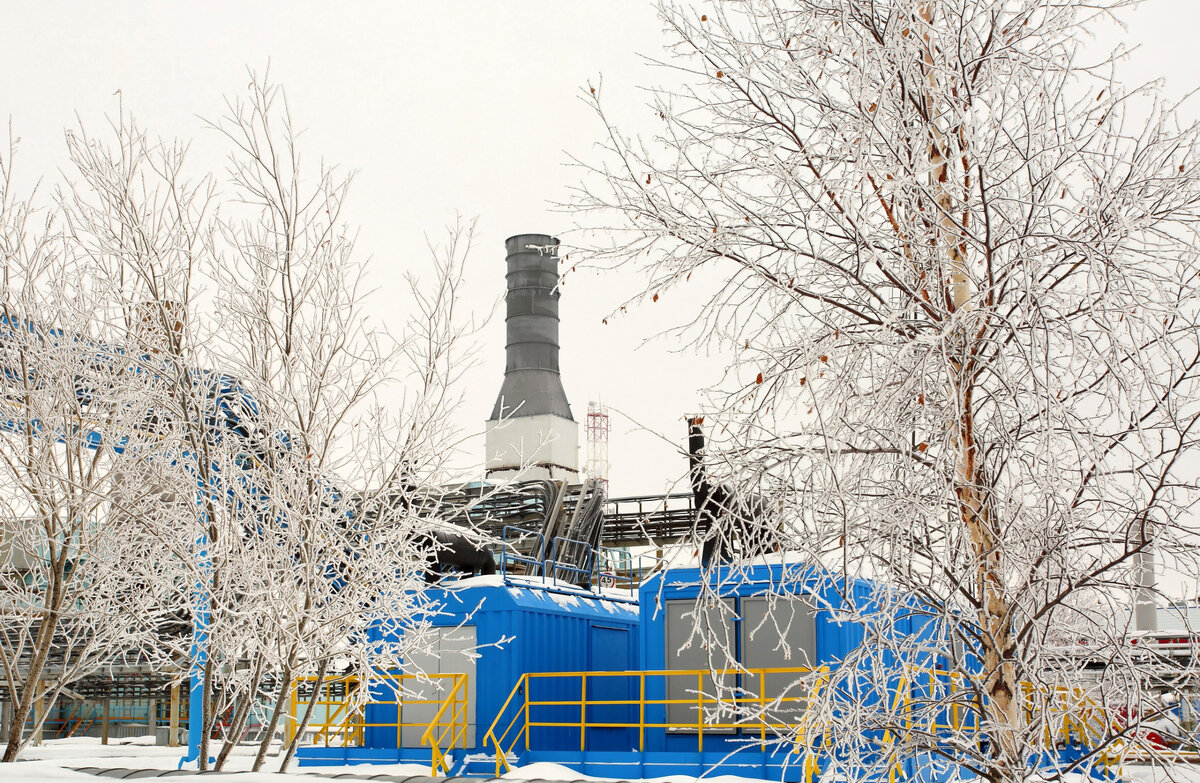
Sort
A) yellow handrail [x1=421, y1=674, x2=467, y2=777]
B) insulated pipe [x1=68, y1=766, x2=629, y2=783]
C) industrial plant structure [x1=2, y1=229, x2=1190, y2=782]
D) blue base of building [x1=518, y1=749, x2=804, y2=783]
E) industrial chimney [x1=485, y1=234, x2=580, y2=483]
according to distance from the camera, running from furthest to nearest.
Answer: industrial chimney [x1=485, y1=234, x2=580, y2=483] → yellow handrail [x1=421, y1=674, x2=467, y2=777] → industrial plant structure [x1=2, y1=229, x2=1190, y2=782] → blue base of building [x1=518, y1=749, x2=804, y2=783] → insulated pipe [x1=68, y1=766, x2=629, y2=783]

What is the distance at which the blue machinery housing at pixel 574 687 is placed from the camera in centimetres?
1334

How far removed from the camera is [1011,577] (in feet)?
14.4

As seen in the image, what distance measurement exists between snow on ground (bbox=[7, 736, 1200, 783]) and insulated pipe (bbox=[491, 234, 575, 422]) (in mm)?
12613

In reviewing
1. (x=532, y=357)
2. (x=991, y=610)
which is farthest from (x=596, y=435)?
(x=991, y=610)

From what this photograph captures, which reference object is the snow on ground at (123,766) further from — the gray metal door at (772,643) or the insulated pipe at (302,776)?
the gray metal door at (772,643)

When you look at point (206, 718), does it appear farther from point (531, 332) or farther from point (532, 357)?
point (531, 332)

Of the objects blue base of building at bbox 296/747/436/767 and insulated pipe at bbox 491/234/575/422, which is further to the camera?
insulated pipe at bbox 491/234/575/422

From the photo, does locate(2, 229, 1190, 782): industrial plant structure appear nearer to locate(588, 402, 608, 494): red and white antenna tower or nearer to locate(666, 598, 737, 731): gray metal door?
locate(666, 598, 737, 731): gray metal door

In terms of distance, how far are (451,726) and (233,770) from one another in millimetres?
5926

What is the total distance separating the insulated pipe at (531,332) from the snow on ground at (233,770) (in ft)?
41.4

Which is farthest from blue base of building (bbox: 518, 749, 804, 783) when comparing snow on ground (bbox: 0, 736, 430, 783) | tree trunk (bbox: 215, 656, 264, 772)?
tree trunk (bbox: 215, 656, 264, 772)

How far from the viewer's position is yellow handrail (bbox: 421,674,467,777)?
1393cm

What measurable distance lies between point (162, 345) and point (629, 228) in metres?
5.81

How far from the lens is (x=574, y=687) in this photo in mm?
15383
